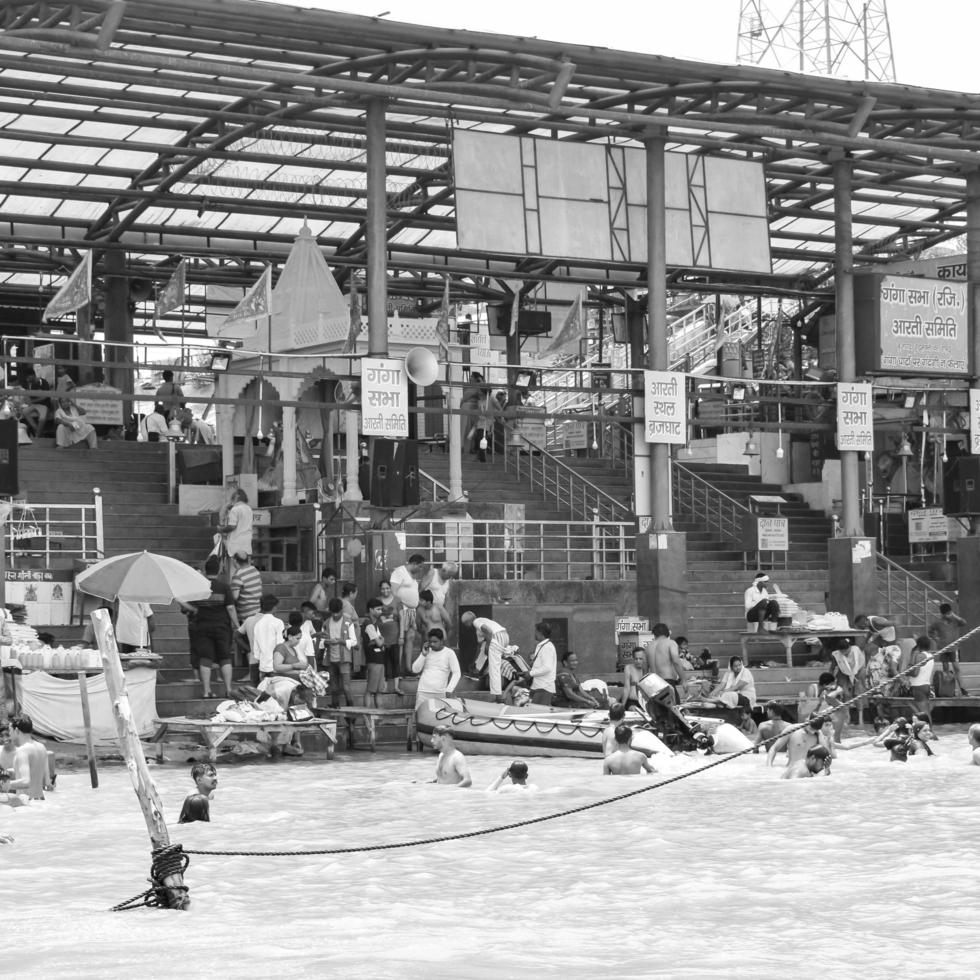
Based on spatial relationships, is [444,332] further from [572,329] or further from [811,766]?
[811,766]

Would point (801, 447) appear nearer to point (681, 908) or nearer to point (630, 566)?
point (630, 566)

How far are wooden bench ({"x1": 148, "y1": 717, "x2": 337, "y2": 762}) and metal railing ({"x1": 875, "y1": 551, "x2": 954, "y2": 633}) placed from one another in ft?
44.9

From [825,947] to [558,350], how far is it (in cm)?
2523

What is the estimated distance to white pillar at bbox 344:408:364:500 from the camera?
31.2 meters

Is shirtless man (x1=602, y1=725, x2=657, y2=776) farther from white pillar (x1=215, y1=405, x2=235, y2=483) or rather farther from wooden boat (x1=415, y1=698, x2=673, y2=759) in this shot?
white pillar (x1=215, y1=405, x2=235, y2=483)

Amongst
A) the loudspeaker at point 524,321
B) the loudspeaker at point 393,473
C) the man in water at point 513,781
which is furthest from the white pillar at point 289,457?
the man in water at point 513,781

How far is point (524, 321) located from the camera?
42125 millimetres

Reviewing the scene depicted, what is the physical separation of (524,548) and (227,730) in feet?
31.4

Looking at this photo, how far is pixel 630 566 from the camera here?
3431 centimetres

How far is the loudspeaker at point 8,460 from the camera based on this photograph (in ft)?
87.5

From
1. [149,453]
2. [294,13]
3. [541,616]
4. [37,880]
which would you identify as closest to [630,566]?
[541,616]

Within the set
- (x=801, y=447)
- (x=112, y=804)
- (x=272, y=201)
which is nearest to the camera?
(x=112, y=804)

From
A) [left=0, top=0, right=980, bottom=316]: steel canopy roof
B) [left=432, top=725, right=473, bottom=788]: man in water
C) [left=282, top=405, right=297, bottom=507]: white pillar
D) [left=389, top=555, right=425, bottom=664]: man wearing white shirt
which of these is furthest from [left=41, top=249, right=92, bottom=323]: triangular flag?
[left=432, top=725, right=473, bottom=788]: man in water

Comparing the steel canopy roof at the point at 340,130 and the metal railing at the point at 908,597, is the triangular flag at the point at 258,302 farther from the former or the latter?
the metal railing at the point at 908,597
